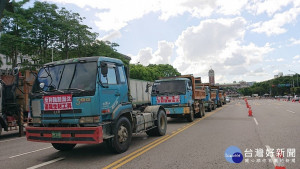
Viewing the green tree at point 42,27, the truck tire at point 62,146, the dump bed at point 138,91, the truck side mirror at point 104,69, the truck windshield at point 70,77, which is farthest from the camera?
the green tree at point 42,27

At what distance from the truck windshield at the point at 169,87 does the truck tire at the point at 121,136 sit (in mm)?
7116

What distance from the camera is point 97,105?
20.7ft

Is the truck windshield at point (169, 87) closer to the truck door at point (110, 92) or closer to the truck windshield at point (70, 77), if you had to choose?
the truck door at point (110, 92)

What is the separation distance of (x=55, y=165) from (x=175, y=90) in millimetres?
9122

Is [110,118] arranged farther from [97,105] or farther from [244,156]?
[244,156]

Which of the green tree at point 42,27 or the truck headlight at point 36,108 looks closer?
the truck headlight at point 36,108

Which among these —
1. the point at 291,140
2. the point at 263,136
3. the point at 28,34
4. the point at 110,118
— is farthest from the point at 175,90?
the point at 28,34

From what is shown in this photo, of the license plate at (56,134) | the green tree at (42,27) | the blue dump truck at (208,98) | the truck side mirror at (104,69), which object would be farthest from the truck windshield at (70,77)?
the green tree at (42,27)

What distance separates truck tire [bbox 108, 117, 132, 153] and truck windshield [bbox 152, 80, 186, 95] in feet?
23.3

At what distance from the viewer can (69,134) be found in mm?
6277

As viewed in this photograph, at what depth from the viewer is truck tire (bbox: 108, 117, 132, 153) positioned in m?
6.83

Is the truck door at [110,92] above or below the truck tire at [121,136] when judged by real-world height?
above

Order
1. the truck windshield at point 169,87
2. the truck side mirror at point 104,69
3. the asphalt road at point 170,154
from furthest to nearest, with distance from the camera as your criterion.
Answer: the truck windshield at point 169,87 → the truck side mirror at point 104,69 → the asphalt road at point 170,154

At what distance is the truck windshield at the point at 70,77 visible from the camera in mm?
6507
